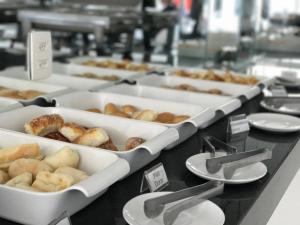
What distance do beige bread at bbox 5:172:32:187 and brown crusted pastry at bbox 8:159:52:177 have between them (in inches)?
0.9

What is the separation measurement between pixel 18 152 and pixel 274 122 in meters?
0.79

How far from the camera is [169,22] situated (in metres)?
5.55

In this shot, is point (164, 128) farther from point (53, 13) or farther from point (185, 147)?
point (53, 13)

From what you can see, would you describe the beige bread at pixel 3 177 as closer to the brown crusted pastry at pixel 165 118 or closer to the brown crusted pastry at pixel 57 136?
the brown crusted pastry at pixel 57 136

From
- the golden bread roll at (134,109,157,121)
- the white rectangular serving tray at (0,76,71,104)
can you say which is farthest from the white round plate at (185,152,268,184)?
the white rectangular serving tray at (0,76,71,104)

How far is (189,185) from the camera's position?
908 millimetres

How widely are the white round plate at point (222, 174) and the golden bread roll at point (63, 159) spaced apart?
0.81 feet

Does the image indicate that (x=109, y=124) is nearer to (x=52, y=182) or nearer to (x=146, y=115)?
(x=146, y=115)

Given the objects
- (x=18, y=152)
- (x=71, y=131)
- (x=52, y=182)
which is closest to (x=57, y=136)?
(x=71, y=131)

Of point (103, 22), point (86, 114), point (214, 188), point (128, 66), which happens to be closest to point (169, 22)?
point (103, 22)

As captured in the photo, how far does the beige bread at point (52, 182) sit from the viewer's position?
735mm

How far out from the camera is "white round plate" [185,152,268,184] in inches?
35.2

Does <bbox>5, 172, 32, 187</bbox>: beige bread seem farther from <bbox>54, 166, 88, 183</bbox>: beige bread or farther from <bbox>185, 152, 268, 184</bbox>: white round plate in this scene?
<bbox>185, 152, 268, 184</bbox>: white round plate

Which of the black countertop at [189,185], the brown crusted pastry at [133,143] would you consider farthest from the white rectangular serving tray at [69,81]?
the brown crusted pastry at [133,143]
